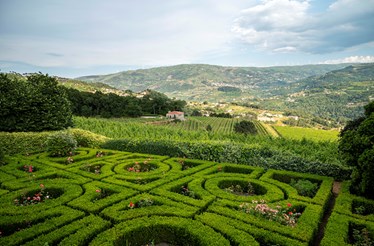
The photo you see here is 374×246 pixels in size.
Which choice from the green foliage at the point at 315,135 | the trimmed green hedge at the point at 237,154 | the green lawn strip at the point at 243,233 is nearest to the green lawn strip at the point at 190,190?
the green lawn strip at the point at 243,233

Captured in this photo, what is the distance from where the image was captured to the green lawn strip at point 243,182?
10719 mm

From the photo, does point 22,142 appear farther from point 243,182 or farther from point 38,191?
point 243,182

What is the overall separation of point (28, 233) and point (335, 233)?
9.46 meters

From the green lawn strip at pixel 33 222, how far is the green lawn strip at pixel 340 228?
814 centimetres

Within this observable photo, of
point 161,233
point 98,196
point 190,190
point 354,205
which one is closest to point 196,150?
point 190,190

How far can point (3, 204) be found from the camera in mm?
9594

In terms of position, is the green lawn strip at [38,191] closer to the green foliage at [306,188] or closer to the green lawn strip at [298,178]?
the green lawn strip at [298,178]

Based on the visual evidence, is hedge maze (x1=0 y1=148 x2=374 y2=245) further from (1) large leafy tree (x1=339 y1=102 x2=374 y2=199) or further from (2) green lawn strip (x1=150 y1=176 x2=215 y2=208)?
(1) large leafy tree (x1=339 y1=102 x2=374 y2=199)

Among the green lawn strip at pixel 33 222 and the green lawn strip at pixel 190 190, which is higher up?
the green lawn strip at pixel 33 222

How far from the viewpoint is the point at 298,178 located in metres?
14.3

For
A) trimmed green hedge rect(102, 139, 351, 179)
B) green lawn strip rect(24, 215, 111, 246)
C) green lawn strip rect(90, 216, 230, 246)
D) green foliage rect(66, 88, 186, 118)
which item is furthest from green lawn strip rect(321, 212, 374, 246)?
green foliage rect(66, 88, 186, 118)

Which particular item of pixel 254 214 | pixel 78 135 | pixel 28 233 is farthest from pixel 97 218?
pixel 78 135

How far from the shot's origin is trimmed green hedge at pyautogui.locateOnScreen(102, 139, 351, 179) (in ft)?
50.1

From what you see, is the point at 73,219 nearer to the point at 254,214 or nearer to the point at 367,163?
the point at 254,214
